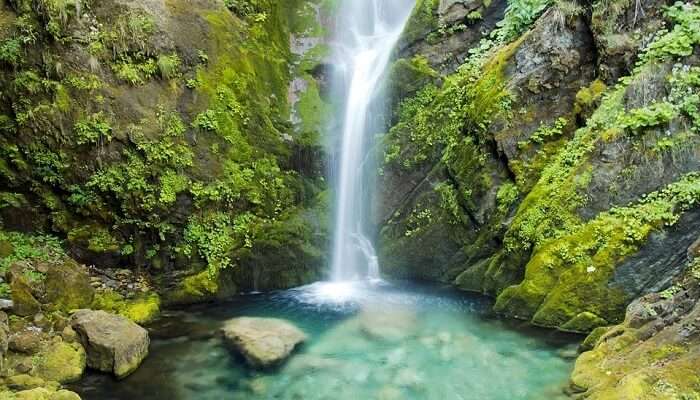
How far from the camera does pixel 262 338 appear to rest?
6.78m

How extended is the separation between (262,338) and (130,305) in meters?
2.77

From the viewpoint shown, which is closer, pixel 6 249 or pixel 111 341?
pixel 111 341

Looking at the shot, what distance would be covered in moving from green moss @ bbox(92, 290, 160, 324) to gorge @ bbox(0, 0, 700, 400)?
0.13 feet

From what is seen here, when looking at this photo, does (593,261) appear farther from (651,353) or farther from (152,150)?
(152,150)

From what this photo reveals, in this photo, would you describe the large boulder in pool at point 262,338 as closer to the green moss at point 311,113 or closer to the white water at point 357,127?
the white water at point 357,127

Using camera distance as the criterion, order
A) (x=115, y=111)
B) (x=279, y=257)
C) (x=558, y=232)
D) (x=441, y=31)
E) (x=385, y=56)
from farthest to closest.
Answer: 1. (x=385, y=56)
2. (x=441, y=31)
3. (x=279, y=257)
4. (x=115, y=111)
5. (x=558, y=232)

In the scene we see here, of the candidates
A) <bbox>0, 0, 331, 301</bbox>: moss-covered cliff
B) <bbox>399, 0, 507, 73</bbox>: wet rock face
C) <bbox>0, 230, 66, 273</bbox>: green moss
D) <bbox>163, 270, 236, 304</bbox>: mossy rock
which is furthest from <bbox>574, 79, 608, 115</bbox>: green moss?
<bbox>0, 230, 66, 273</bbox>: green moss

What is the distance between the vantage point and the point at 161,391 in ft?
18.9

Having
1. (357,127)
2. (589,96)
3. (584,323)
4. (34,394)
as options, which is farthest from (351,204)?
(34,394)

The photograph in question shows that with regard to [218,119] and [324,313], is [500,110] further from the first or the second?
[218,119]

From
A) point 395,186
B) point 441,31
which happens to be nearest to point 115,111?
point 395,186

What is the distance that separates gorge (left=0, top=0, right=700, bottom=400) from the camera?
6.04 m

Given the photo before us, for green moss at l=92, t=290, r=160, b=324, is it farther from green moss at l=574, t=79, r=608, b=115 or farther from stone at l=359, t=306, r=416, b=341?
green moss at l=574, t=79, r=608, b=115

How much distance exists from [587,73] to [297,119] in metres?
6.27
